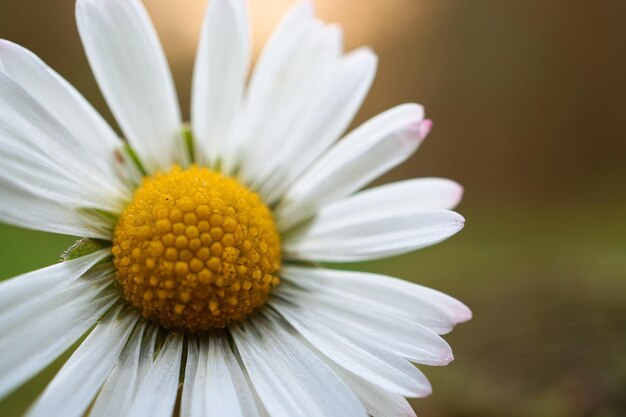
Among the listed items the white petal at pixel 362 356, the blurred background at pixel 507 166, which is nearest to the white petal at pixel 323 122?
the white petal at pixel 362 356

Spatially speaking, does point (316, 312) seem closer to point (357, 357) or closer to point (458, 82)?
point (357, 357)

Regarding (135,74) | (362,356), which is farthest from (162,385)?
(135,74)

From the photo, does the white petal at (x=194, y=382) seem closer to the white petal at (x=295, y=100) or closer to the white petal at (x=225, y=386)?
the white petal at (x=225, y=386)

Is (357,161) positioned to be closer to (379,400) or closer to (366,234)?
(366,234)

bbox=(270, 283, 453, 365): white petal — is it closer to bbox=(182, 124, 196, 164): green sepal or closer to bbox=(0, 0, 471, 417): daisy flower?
bbox=(0, 0, 471, 417): daisy flower

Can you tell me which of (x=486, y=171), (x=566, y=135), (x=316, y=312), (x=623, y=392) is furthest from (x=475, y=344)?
(x=566, y=135)

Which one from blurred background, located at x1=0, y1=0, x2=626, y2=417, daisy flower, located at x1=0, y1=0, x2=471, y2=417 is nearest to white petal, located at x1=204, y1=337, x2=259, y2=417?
daisy flower, located at x1=0, y1=0, x2=471, y2=417
